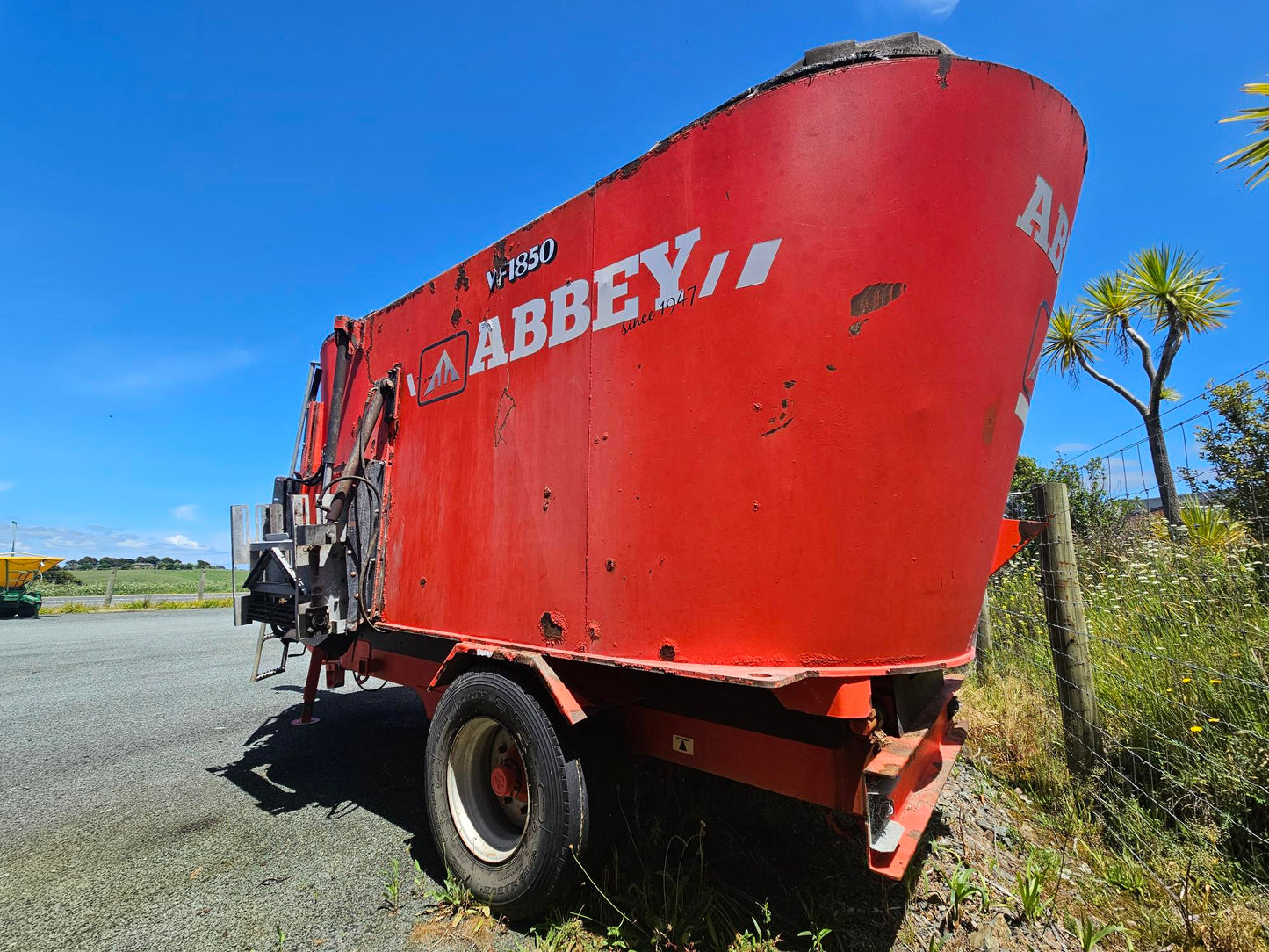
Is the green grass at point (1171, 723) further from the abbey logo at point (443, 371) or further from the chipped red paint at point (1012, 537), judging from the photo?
the abbey logo at point (443, 371)

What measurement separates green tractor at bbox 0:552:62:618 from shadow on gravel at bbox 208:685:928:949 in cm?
1870

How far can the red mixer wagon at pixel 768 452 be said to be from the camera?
6.77ft

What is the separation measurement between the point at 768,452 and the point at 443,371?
230 centimetres

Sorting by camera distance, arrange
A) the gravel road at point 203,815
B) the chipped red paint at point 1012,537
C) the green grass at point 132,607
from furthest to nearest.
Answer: the green grass at point 132,607
the chipped red paint at point 1012,537
the gravel road at point 203,815

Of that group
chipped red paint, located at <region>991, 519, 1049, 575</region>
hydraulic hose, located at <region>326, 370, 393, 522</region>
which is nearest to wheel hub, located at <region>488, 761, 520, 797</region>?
hydraulic hose, located at <region>326, 370, 393, 522</region>

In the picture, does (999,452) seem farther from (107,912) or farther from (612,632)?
(107,912)

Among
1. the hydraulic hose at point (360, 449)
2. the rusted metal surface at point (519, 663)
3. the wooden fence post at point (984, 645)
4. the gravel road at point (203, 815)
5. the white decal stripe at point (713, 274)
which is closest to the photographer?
the white decal stripe at point (713, 274)

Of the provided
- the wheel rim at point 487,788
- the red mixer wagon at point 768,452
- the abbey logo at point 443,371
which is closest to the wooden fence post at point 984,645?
the red mixer wagon at point 768,452

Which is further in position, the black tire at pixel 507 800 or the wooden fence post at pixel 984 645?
the wooden fence post at pixel 984 645

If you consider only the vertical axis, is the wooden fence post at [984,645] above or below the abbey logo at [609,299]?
below

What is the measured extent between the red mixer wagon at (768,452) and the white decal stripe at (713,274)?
0.02 meters

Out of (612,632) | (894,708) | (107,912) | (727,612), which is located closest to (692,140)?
(727,612)

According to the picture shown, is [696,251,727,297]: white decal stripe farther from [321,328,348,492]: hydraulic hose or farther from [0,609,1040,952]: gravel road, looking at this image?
[321,328,348,492]: hydraulic hose

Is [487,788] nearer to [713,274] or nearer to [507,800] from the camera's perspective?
[507,800]
